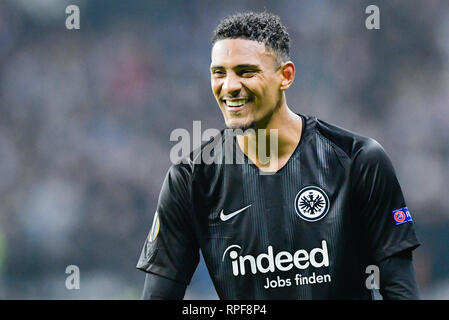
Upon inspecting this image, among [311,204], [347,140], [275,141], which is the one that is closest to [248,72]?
[275,141]

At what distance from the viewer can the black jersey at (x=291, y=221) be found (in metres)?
3.54

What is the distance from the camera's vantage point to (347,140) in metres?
3.72

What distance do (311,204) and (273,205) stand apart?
0.71ft

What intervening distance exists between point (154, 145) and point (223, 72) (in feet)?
17.4

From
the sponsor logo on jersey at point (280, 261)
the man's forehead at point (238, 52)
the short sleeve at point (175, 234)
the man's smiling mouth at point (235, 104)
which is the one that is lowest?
the sponsor logo on jersey at point (280, 261)

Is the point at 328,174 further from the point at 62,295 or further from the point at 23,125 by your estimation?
the point at 23,125

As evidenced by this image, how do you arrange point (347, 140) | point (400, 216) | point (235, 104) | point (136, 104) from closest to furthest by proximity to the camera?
point (400, 216) < point (235, 104) < point (347, 140) < point (136, 104)

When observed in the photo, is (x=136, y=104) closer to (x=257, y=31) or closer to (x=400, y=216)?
(x=257, y=31)

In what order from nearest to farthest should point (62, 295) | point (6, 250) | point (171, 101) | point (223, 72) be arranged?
1. point (223, 72)
2. point (62, 295)
3. point (6, 250)
4. point (171, 101)

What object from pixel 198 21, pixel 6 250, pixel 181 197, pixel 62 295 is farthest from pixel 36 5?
pixel 181 197

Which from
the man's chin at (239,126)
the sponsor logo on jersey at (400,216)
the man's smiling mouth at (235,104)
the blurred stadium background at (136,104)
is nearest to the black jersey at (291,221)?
the sponsor logo on jersey at (400,216)

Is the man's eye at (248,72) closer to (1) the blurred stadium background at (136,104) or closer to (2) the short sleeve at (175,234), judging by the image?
(2) the short sleeve at (175,234)

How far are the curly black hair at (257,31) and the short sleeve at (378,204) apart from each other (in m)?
0.75

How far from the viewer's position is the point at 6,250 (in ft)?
27.6
